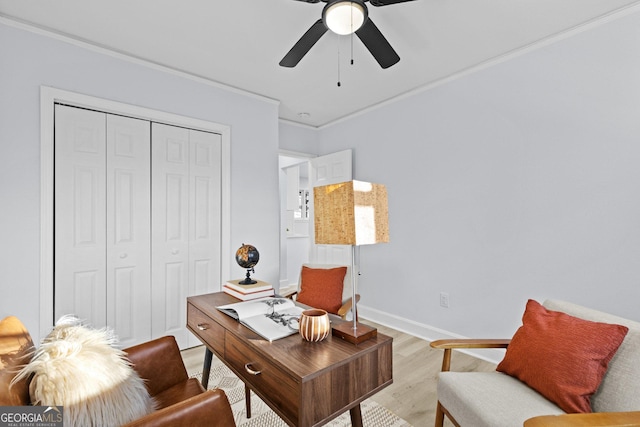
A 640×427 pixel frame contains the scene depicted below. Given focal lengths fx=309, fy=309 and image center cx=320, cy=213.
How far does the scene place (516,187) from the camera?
245 centimetres

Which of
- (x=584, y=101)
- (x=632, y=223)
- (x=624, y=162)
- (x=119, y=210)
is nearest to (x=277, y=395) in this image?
(x=119, y=210)

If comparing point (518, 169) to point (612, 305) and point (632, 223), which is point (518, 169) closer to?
point (632, 223)

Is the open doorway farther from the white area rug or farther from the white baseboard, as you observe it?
the white area rug

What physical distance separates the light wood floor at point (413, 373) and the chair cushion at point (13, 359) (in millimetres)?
1621

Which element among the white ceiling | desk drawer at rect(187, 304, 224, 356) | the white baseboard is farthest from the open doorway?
desk drawer at rect(187, 304, 224, 356)

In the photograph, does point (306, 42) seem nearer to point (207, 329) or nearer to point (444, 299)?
point (207, 329)

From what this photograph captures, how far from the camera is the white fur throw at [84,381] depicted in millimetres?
839

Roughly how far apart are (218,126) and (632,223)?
3.28 meters

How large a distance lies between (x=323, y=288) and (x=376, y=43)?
70.6 inches

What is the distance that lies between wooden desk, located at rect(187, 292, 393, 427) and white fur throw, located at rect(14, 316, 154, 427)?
1.25 ft

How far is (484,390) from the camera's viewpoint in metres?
1.36

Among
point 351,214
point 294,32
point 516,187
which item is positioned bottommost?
point 351,214

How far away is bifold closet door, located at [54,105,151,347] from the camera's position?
2293 millimetres

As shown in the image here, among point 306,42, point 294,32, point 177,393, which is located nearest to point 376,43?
point 306,42
